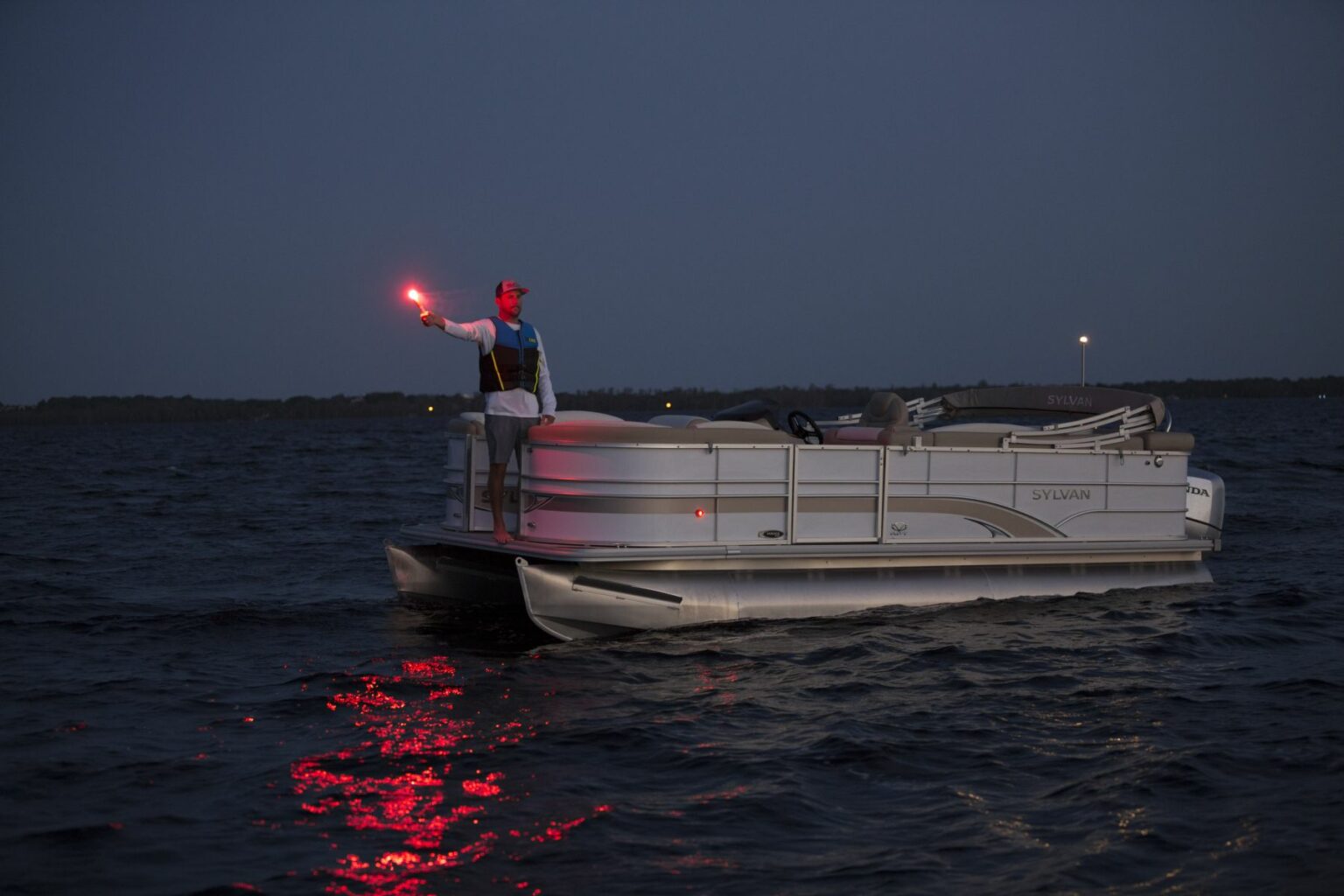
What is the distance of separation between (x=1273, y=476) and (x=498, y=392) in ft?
86.7

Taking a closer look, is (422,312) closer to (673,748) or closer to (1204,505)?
(673,748)

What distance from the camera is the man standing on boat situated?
10211mm

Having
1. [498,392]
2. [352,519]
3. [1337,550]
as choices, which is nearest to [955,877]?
[498,392]

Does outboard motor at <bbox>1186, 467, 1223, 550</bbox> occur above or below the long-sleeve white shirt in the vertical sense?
below

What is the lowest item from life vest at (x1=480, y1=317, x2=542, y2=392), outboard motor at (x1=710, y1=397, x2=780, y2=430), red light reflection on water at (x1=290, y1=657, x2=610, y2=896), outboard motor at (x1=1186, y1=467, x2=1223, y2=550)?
red light reflection on water at (x1=290, y1=657, x2=610, y2=896)

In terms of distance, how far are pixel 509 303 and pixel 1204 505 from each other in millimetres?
8283

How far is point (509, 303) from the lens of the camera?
10352 mm

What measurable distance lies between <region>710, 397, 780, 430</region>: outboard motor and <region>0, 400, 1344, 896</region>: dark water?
1921 mm

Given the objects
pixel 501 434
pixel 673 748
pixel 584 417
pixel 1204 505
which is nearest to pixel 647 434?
pixel 584 417

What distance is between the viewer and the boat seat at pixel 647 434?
9969 mm

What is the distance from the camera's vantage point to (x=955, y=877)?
5695 millimetres

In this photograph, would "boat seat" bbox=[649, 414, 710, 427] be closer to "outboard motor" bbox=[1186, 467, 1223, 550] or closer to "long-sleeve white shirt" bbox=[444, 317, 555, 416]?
"long-sleeve white shirt" bbox=[444, 317, 555, 416]

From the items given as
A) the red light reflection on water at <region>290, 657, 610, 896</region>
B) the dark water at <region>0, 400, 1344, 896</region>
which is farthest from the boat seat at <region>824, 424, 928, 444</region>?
the red light reflection on water at <region>290, 657, 610, 896</region>

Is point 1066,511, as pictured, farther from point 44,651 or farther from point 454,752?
point 44,651
